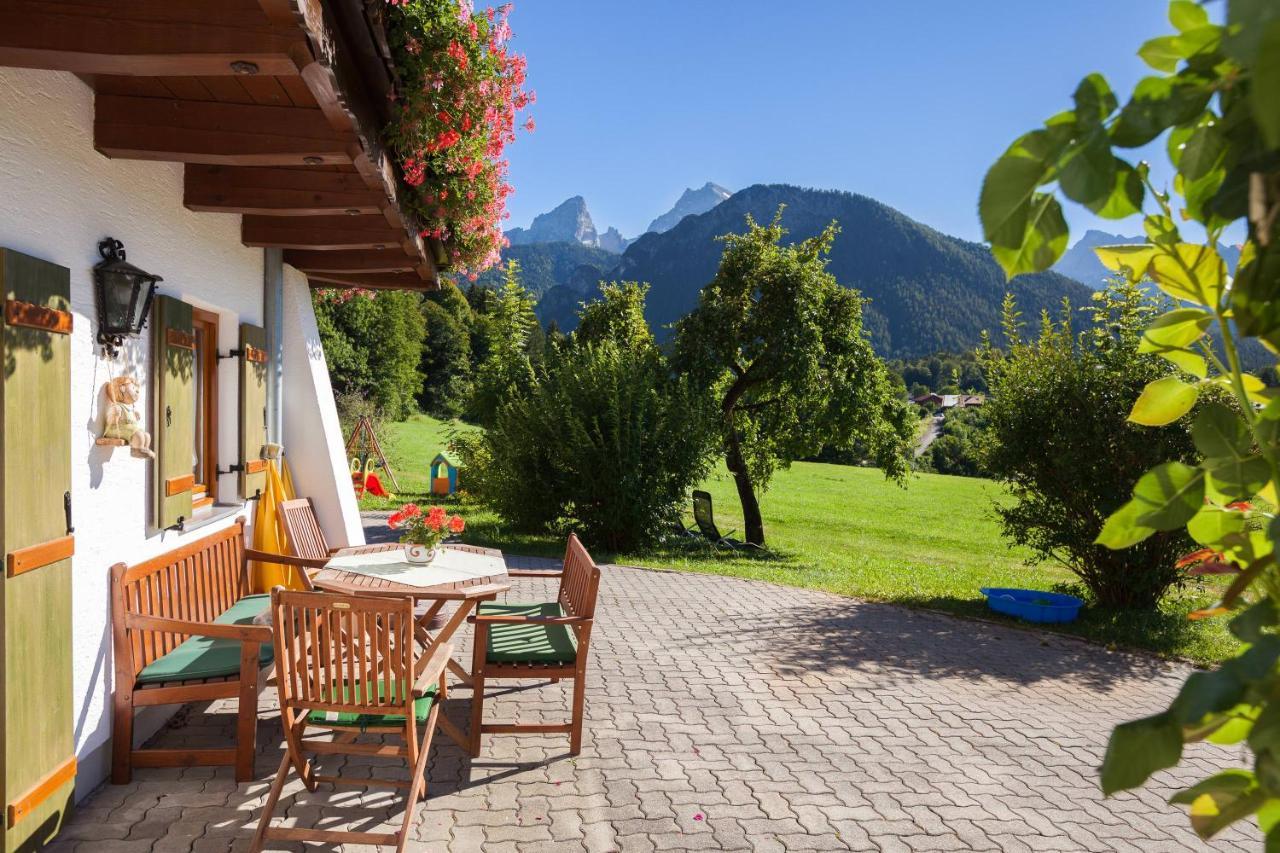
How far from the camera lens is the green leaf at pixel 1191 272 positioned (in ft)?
2.20

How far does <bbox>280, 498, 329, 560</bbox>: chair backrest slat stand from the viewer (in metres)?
6.21

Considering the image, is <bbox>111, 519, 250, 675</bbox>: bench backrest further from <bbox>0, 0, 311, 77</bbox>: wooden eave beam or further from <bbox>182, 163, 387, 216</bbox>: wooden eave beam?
<bbox>0, 0, 311, 77</bbox>: wooden eave beam

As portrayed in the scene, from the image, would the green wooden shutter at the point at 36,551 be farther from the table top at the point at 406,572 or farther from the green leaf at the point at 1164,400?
the green leaf at the point at 1164,400

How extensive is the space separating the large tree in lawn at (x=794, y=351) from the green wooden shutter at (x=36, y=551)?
32.5 ft

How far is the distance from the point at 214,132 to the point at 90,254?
87cm

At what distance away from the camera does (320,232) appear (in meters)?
5.96

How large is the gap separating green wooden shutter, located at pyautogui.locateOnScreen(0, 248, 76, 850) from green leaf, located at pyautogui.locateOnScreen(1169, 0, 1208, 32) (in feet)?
12.0

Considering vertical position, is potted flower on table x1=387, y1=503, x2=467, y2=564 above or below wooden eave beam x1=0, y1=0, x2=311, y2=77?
below

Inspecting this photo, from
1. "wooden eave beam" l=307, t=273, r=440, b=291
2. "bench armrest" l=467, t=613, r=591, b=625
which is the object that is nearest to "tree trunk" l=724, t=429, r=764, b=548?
"wooden eave beam" l=307, t=273, r=440, b=291

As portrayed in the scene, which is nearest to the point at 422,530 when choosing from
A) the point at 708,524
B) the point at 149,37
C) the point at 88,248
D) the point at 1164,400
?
the point at 88,248

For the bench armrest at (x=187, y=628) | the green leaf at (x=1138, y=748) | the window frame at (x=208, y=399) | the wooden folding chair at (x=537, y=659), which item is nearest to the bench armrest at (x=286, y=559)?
the window frame at (x=208, y=399)

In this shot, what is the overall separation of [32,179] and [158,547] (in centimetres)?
208

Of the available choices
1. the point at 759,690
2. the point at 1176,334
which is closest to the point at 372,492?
the point at 759,690

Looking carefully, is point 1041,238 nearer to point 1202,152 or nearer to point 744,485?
point 1202,152
